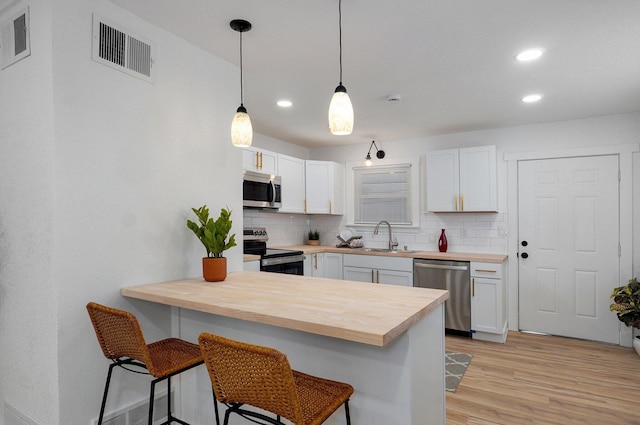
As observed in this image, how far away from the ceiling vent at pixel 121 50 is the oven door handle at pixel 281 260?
2.07 m

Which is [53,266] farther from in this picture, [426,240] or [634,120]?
[634,120]

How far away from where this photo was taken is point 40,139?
178cm

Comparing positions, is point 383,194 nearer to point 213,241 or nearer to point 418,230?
point 418,230

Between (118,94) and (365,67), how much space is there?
5.47 feet

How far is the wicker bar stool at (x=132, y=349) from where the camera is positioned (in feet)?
5.02

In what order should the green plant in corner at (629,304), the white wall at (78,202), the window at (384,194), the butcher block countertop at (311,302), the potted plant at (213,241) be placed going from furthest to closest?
the window at (384,194), the green plant in corner at (629,304), the potted plant at (213,241), the white wall at (78,202), the butcher block countertop at (311,302)

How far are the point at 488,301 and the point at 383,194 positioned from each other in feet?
6.54

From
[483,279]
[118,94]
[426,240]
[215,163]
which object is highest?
[118,94]

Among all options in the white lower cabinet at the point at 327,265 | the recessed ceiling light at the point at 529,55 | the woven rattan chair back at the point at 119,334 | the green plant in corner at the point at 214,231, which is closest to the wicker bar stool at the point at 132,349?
the woven rattan chair back at the point at 119,334

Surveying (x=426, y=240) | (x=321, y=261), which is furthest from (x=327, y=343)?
(x=426, y=240)

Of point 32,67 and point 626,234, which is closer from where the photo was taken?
point 32,67

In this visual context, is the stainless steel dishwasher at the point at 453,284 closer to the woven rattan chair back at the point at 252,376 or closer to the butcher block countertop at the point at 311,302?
the butcher block countertop at the point at 311,302

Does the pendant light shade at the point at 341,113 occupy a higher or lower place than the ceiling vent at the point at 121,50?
lower

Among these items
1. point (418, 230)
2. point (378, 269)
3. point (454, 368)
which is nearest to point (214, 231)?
point (454, 368)
